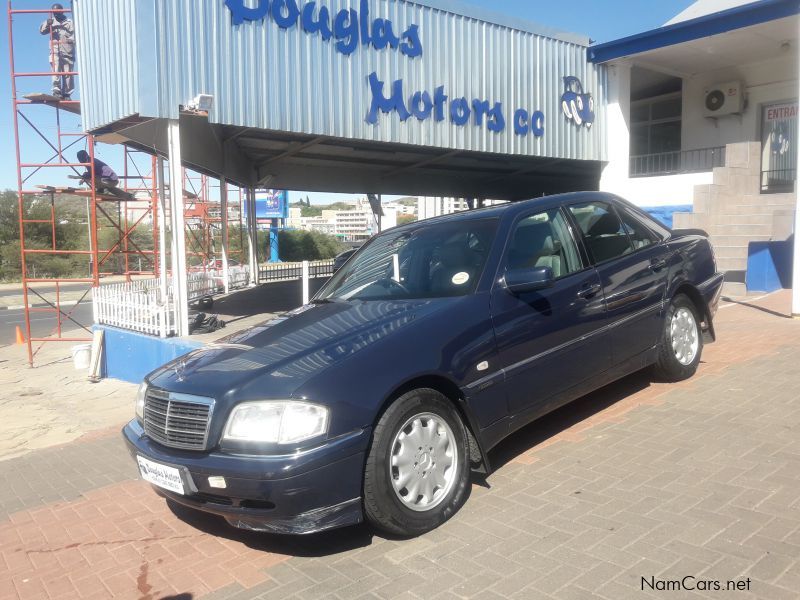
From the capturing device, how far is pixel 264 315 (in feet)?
42.3

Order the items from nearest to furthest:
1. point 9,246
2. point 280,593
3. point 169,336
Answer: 1. point 280,593
2. point 169,336
3. point 9,246

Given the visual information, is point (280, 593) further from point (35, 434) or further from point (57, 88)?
point (57, 88)

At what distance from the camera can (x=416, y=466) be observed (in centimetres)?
354

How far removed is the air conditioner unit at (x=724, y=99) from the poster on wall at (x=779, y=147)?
644mm

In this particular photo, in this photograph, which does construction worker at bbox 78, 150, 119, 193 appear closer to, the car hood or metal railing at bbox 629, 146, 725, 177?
the car hood

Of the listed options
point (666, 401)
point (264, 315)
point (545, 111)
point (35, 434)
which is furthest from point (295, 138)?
point (666, 401)

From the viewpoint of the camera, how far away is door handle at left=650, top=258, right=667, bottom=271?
5.44 metres

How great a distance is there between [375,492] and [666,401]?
9.92ft

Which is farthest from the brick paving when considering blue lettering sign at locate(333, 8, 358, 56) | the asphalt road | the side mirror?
the asphalt road

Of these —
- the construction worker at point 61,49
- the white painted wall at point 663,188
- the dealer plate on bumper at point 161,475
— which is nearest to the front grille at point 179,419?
the dealer plate on bumper at point 161,475

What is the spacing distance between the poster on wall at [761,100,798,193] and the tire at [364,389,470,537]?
14.2 meters

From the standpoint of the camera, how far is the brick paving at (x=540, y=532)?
3.10 metres

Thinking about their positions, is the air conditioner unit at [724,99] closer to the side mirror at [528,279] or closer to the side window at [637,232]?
the side window at [637,232]

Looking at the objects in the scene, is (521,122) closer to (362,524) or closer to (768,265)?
(768,265)
